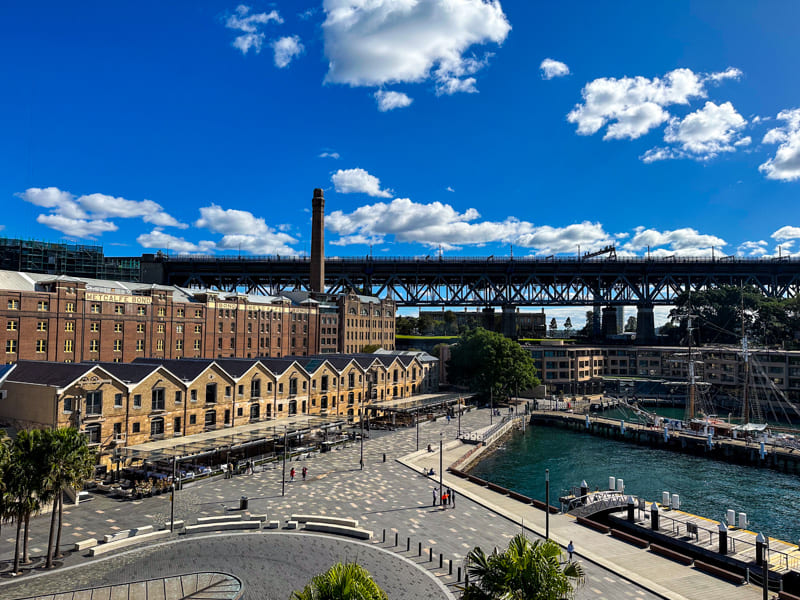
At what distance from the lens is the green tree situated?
3888 inches

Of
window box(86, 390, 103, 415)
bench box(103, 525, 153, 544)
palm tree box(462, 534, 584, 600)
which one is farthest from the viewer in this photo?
window box(86, 390, 103, 415)

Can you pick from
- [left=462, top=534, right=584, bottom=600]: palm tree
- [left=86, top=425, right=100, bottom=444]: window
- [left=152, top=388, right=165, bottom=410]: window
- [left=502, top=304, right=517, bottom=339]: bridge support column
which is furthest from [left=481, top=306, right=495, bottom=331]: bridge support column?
[left=462, top=534, right=584, bottom=600]: palm tree

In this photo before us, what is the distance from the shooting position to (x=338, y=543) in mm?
31375

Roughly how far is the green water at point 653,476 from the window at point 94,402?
125 ft

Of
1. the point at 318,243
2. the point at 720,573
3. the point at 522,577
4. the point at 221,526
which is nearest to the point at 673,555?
the point at 720,573

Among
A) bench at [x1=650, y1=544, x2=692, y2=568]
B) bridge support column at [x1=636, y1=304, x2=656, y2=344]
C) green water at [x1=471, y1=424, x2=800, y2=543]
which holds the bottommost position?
green water at [x1=471, y1=424, x2=800, y2=543]

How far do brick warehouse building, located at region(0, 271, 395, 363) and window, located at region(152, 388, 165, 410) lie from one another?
24.6 meters

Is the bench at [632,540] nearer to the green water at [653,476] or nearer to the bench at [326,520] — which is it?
the green water at [653,476]

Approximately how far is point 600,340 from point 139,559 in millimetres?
152551

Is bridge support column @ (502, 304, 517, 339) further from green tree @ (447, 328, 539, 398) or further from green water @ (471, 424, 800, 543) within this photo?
green water @ (471, 424, 800, 543)

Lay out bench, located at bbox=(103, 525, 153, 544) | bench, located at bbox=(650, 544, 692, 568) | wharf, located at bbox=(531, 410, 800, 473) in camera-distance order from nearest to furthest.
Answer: bench, located at bbox=(103, 525, 153, 544) < bench, located at bbox=(650, 544, 692, 568) < wharf, located at bbox=(531, 410, 800, 473)

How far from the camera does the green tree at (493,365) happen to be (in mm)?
98750

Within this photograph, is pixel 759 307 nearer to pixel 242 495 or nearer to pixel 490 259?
pixel 490 259

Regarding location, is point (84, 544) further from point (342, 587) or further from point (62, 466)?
point (342, 587)
